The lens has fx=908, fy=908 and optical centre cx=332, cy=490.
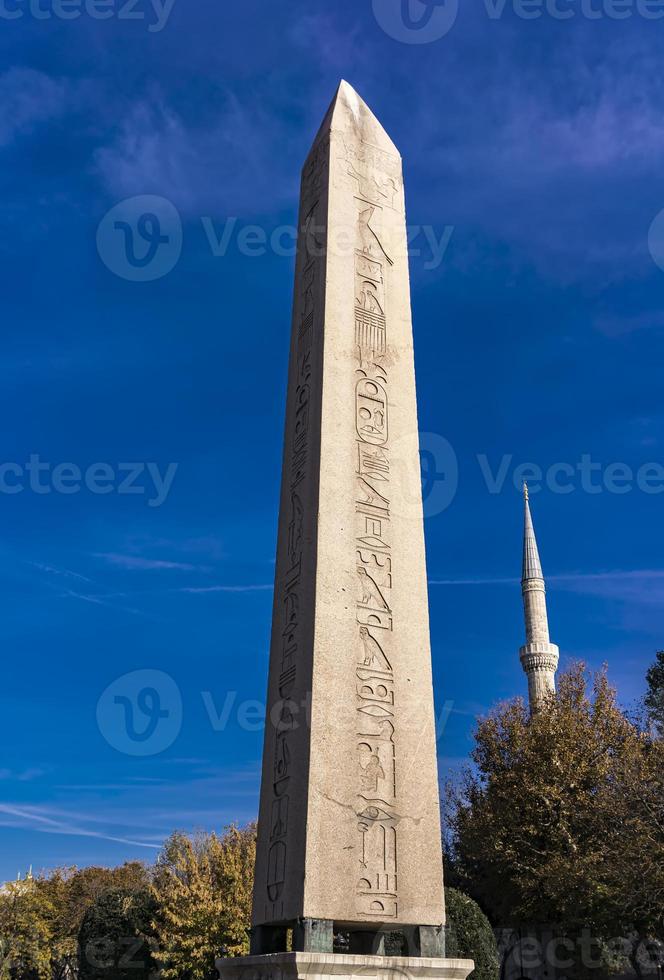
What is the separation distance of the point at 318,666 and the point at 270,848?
4.43 ft

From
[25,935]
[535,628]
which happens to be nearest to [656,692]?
[535,628]

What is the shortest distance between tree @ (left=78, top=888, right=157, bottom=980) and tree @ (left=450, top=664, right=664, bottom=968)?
984cm

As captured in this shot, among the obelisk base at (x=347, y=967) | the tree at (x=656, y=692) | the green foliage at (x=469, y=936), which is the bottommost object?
the obelisk base at (x=347, y=967)

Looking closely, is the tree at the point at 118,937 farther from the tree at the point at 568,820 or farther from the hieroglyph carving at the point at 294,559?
the hieroglyph carving at the point at 294,559

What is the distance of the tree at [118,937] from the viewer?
989 inches

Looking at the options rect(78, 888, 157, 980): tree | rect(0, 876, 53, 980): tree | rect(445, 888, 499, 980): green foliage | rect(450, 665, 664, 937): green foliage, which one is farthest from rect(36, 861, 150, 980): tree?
rect(445, 888, 499, 980): green foliage

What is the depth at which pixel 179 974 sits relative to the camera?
2386 cm

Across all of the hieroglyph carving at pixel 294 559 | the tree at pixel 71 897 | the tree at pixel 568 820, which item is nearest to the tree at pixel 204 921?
the tree at pixel 568 820

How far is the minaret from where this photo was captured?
41.1 metres

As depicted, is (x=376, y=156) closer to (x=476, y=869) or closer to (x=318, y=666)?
(x=318, y=666)

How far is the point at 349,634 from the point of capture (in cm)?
685

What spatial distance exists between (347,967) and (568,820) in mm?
21587

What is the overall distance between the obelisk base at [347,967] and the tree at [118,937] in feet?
70.3

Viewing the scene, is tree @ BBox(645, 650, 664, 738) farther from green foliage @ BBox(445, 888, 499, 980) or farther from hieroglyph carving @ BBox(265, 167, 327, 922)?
hieroglyph carving @ BBox(265, 167, 327, 922)
